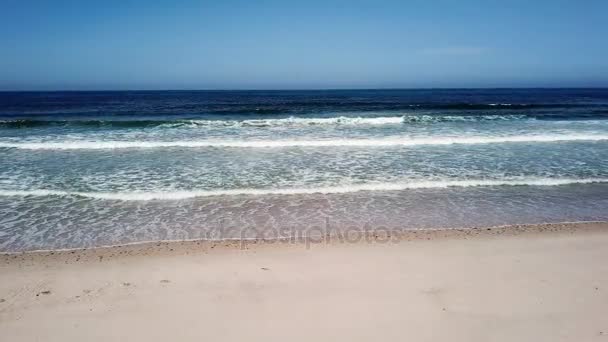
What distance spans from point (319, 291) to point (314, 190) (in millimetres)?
4633

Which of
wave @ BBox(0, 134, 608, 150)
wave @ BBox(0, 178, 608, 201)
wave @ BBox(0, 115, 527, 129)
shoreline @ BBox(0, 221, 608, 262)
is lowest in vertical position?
shoreline @ BBox(0, 221, 608, 262)

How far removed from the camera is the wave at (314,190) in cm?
897

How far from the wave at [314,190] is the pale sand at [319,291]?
2.86m

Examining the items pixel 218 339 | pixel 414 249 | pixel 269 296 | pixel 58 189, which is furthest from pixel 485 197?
pixel 58 189

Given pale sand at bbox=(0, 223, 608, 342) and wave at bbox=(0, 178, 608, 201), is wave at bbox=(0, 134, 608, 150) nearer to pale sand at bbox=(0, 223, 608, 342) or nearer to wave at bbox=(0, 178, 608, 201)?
wave at bbox=(0, 178, 608, 201)

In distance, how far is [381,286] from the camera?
4.99 meters

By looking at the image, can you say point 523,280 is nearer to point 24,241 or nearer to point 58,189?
point 24,241

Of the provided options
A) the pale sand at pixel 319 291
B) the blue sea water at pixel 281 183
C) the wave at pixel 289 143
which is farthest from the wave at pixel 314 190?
the wave at pixel 289 143

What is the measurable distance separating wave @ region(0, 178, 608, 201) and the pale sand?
286cm

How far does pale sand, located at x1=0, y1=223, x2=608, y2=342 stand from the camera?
163 inches

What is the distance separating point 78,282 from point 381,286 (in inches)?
157

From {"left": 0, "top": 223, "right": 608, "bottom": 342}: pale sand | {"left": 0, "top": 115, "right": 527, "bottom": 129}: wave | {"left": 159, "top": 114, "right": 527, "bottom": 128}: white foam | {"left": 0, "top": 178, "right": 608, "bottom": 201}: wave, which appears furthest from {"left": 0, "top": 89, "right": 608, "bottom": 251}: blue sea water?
{"left": 159, "top": 114, "right": 527, "bottom": 128}: white foam

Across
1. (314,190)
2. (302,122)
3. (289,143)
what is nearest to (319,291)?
(314,190)

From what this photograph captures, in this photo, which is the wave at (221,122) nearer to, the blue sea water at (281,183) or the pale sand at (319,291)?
the blue sea water at (281,183)
